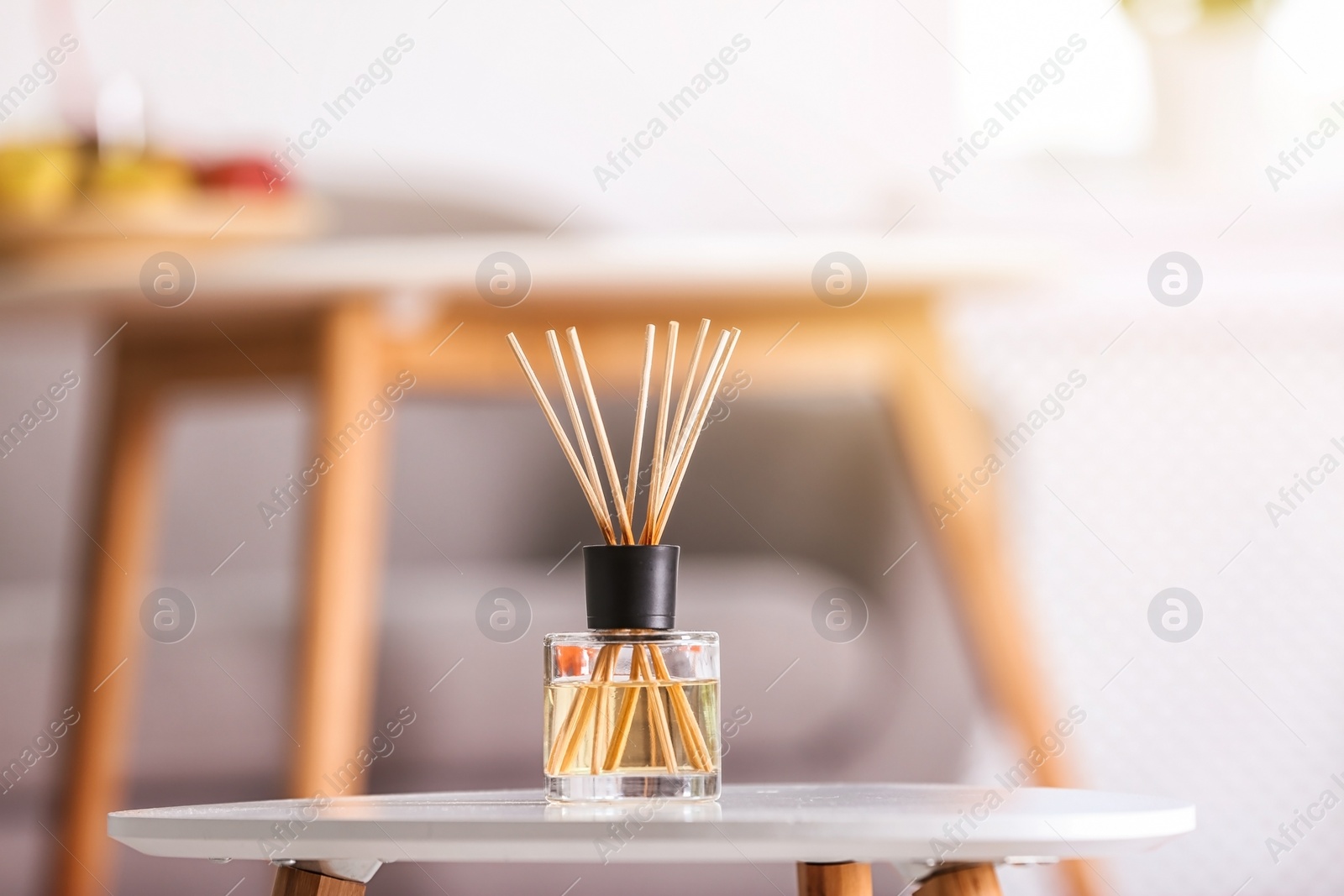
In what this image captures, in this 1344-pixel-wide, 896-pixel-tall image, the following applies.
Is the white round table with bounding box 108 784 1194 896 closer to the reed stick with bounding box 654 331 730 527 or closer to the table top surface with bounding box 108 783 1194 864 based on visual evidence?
the table top surface with bounding box 108 783 1194 864

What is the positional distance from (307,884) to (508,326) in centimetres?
77

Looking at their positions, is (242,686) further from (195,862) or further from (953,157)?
(953,157)

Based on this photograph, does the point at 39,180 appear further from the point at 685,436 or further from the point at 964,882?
the point at 964,882

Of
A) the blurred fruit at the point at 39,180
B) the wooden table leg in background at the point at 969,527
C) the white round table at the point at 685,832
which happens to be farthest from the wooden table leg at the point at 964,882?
the blurred fruit at the point at 39,180

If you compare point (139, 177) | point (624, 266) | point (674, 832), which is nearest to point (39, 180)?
point (139, 177)

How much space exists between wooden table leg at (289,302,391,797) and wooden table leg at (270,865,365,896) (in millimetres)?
545

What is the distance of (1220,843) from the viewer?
6.68ft

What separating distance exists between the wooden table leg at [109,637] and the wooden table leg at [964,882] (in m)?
1.20

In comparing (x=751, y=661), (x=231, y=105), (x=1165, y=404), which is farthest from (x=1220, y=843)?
(x=231, y=105)

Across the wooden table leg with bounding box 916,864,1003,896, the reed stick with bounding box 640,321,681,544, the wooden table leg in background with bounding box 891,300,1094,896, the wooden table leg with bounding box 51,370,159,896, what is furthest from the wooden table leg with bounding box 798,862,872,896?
the wooden table leg with bounding box 51,370,159,896

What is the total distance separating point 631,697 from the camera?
583 mm

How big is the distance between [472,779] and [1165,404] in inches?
47.7

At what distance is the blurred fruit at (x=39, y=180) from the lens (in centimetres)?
130

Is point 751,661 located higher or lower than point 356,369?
lower
